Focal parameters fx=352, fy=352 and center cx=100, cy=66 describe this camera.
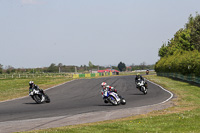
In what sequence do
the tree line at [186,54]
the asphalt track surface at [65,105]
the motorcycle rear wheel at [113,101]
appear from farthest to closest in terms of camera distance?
the tree line at [186,54]
the motorcycle rear wheel at [113,101]
the asphalt track surface at [65,105]

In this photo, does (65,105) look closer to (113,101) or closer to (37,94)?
(37,94)

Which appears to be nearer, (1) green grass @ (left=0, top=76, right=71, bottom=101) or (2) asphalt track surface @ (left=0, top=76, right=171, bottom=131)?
(2) asphalt track surface @ (left=0, top=76, right=171, bottom=131)

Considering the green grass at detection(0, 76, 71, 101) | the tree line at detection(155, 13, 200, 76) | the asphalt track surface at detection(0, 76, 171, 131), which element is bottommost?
the asphalt track surface at detection(0, 76, 171, 131)

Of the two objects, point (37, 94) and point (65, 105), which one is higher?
point (37, 94)

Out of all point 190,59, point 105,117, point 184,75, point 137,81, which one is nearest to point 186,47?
point 184,75

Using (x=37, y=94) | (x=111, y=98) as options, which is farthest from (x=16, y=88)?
(x=111, y=98)

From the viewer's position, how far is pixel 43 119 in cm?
1402

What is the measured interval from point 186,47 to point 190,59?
33735mm

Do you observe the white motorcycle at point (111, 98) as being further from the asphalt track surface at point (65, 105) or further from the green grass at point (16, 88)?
the green grass at point (16, 88)

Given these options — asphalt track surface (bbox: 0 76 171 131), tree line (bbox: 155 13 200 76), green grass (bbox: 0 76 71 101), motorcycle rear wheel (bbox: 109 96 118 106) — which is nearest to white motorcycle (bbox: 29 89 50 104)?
asphalt track surface (bbox: 0 76 171 131)

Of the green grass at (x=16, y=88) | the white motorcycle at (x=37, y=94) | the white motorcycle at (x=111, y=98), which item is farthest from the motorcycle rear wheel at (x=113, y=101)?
the green grass at (x=16, y=88)

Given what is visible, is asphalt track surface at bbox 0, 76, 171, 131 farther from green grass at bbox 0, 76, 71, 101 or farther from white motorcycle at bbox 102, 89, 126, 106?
green grass at bbox 0, 76, 71, 101

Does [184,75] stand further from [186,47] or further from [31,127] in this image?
[31,127]

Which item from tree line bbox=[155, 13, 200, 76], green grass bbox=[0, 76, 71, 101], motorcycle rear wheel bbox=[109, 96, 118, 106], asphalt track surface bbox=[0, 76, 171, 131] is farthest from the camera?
tree line bbox=[155, 13, 200, 76]
